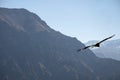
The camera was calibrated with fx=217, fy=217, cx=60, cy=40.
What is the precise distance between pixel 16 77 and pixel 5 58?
22897 millimetres

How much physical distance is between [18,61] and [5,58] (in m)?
11.2

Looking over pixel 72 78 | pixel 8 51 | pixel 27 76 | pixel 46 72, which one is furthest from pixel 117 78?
pixel 8 51

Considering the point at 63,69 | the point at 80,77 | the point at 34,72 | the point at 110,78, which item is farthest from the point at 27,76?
the point at 110,78

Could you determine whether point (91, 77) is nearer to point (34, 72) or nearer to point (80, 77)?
point (80, 77)

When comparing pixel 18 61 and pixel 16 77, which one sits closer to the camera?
pixel 16 77

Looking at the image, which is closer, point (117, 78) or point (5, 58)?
point (5, 58)

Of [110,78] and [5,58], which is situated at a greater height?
[5,58]

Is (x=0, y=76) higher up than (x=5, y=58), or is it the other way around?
(x=5, y=58)

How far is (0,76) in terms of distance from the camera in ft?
546

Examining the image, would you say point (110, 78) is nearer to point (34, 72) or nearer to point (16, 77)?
point (34, 72)

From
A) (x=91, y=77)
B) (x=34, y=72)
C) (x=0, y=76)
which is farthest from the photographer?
(x=91, y=77)

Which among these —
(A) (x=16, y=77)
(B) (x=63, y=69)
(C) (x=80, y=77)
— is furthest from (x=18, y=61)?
(C) (x=80, y=77)

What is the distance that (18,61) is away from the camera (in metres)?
186

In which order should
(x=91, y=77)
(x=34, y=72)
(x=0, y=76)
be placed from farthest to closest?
(x=91, y=77), (x=34, y=72), (x=0, y=76)
